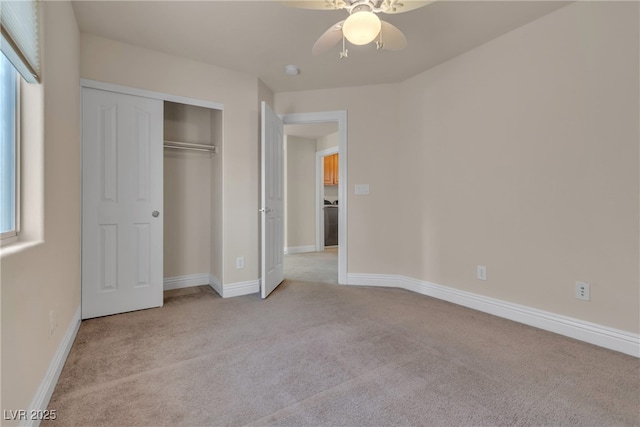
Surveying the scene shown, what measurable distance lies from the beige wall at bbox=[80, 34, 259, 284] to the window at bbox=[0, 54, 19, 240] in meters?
1.41

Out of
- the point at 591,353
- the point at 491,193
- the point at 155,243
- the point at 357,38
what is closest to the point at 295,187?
the point at 155,243

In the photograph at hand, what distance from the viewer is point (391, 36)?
176cm

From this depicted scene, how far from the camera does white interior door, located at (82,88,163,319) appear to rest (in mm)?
2344

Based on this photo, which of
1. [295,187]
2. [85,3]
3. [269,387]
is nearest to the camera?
[269,387]

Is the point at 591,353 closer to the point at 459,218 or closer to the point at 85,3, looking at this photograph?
the point at 459,218

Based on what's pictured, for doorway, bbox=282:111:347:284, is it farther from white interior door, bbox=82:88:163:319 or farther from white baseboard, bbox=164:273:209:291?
white interior door, bbox=82:88:163:319

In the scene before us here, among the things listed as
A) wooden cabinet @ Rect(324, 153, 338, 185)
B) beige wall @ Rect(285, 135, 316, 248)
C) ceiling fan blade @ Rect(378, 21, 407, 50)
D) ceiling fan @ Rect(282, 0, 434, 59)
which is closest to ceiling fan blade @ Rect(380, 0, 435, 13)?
ceiling fan @ Rect(282, 0, 434, 59)

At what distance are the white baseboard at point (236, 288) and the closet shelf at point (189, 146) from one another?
140cm

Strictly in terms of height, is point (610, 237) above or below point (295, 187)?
below

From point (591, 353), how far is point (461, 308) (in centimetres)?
92

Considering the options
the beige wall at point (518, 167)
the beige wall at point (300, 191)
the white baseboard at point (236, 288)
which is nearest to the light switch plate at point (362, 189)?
the beige wall at point (518, 167)

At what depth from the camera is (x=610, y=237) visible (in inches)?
74.3

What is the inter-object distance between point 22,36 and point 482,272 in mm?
3194

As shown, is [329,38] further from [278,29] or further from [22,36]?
[22,36]
